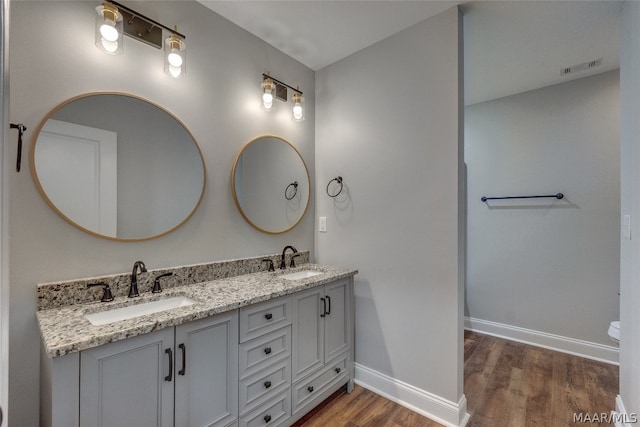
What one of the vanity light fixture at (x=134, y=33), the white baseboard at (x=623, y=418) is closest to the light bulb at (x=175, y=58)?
the vanity light fixture at (x=134, y=33)

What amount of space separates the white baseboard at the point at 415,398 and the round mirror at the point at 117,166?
1.79m

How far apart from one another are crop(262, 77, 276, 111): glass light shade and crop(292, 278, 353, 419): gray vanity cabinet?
1.38m

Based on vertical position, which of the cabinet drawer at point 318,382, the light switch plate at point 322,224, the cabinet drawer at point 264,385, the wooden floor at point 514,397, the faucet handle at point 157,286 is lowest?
the wooden floor at point 514,397

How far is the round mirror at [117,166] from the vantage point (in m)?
1.28

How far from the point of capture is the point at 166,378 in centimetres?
115

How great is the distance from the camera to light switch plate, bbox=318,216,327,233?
98.3 inches

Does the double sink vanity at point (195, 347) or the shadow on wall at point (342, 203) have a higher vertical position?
the shadow on wall at point (342, 203)

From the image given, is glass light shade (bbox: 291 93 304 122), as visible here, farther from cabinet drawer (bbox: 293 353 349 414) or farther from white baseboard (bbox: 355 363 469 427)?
white baseboard (bbox: 355 363 469 427)

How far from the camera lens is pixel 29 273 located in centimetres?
121

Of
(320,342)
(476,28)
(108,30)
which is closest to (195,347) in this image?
(320,342)

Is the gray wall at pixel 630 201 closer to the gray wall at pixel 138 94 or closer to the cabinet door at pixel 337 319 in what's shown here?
the cabinet door at pixel 337 319

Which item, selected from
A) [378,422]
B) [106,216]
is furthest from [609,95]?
[106,216]

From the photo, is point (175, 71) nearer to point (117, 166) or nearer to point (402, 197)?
point (117, 166)

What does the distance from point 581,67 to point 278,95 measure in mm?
2612
